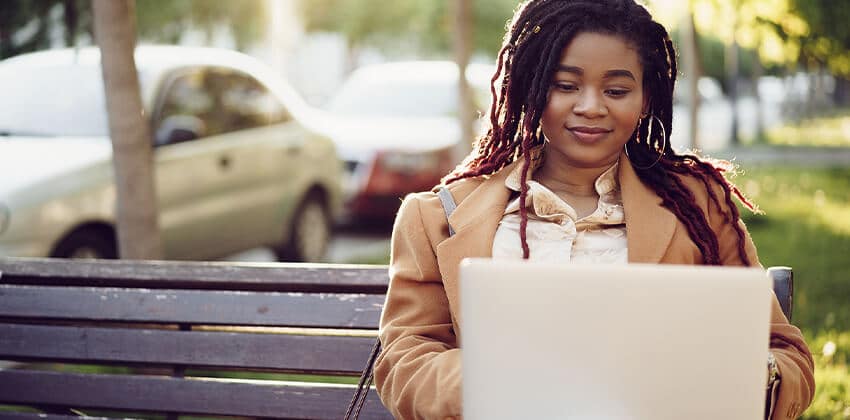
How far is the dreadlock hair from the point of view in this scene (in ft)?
8.06

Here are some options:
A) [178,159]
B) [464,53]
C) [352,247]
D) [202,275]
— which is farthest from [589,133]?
[352,247]

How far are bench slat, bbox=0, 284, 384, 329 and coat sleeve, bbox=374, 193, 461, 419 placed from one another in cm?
52

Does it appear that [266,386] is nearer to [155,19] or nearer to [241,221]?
[241,221]

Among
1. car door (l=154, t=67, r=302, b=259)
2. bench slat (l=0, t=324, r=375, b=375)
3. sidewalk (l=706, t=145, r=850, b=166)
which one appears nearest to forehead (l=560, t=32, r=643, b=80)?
bench slat (l=0, t=324, r=375, b=375)

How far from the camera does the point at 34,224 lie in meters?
5.47

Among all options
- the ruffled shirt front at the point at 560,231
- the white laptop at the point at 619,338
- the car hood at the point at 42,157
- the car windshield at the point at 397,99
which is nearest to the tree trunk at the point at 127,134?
the car hood at the point at 42,157

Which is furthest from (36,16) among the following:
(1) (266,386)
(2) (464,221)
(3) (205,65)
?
(2) (464,221)

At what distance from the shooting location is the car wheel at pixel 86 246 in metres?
5.69

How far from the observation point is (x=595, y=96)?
240 centimetres

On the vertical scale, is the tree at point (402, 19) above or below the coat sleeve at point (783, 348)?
above

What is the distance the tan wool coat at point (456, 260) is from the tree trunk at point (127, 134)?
7.38 ft

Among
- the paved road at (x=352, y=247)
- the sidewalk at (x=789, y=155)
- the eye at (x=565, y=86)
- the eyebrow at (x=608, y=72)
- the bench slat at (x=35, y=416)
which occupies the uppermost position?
the eyebrow at (x=608, y=72)

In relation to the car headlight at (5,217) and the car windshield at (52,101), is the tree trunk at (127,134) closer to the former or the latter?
the car headlight at (5,217)

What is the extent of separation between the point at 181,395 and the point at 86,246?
117 inches
